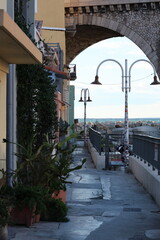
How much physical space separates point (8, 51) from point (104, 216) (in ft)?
11.5

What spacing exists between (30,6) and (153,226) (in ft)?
21.0

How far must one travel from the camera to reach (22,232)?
725cm

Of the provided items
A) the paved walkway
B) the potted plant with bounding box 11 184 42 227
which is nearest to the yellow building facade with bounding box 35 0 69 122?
the paved walkway

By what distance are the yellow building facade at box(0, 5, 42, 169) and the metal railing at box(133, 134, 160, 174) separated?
385cm

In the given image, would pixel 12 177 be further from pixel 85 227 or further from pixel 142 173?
pixel 142 173

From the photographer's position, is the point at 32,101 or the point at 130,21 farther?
the point at 130,21

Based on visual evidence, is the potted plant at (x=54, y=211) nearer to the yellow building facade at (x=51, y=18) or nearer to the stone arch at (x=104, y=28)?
the yellow building facade at (x=51, y=18)

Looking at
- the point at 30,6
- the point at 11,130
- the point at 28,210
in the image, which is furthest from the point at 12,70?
the point at 30,6

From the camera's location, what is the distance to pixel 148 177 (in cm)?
1212

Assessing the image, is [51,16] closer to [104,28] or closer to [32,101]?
[104,28]

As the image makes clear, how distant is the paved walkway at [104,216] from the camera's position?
7304 millimetres

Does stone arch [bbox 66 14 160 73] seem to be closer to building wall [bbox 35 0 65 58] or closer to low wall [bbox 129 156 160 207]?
building wall [bbox 35 0 65 58]

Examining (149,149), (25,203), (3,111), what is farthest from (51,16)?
(25,203)

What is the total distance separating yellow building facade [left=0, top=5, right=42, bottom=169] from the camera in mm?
5805
